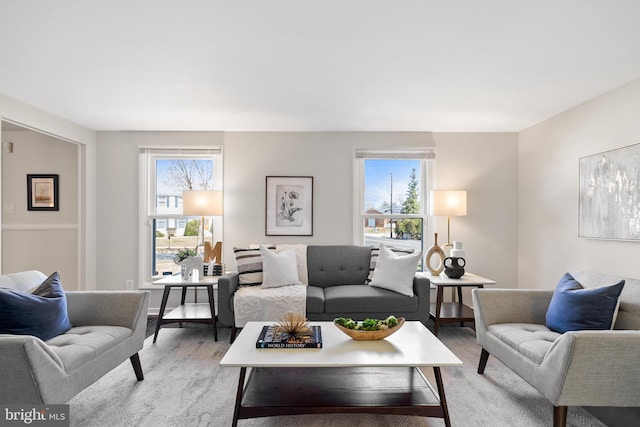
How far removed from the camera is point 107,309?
2.80 meters

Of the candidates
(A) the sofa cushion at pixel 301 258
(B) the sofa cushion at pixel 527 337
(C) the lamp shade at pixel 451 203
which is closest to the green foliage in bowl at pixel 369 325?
(B) the sofa cushion at pixel 527 337

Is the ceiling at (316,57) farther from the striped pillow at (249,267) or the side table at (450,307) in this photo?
the side table at (450,307)

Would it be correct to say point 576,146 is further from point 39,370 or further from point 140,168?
point 140,168

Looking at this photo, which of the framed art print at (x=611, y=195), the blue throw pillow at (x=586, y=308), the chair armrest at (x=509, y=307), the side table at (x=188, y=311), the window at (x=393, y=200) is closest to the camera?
the blue throw pillow at (x=586, y=308)

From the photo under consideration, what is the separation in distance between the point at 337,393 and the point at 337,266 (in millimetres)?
2207

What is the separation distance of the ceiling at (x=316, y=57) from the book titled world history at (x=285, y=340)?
72.1 inches

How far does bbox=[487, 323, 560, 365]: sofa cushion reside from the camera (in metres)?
2.31

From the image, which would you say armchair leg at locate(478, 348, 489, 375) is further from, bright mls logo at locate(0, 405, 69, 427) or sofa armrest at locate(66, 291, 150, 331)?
bright mls logo at locate(0, 405, 69, 427)

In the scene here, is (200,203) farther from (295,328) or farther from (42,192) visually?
(295,328)

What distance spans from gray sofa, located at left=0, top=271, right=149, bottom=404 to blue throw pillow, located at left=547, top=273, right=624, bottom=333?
→ 2.85 meters

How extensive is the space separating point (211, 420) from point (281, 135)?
134 inches

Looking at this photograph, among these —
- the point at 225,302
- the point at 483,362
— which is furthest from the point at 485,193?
the point at 225,302

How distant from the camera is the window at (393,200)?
5.04 meters

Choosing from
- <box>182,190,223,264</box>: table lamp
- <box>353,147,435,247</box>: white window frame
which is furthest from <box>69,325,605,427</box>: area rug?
<box>353,147,435,247</box>: white window frame
